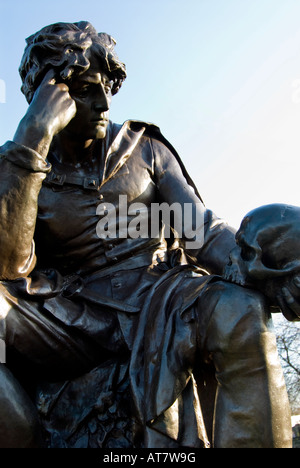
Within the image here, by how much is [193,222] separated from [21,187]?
0.95 m

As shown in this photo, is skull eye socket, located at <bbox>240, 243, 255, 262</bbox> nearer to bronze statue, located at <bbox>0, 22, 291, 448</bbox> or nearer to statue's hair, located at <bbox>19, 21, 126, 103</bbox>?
bronze statue, located at <bbox>0, 22, 291, 448</bbox>

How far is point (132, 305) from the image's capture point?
8.89 ft

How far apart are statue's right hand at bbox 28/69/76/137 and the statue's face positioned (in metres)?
0.11

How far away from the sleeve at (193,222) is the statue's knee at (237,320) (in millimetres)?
643

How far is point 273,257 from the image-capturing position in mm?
2256

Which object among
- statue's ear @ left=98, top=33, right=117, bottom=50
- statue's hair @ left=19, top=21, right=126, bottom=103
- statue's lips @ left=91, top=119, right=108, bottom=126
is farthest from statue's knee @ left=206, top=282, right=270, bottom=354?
statue's ear @ left=98, top=33, right=117, bottom=50

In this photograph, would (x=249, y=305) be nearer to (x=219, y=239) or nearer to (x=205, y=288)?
(x=205, y=288)

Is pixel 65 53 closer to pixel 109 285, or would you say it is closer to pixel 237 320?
pixel 109 285

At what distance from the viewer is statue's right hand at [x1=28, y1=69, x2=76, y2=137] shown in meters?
2.66

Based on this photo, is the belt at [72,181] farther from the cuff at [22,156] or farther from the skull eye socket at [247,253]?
the skull eye socket at [247,253]

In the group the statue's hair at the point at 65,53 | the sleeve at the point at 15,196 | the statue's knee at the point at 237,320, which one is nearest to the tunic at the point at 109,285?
the sleeve at the point at 15,196
